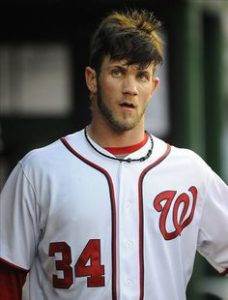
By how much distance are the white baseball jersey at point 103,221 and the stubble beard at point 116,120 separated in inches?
4.7

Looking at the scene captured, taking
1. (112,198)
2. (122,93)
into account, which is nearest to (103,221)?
(112,198)

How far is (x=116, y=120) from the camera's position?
10.2ft

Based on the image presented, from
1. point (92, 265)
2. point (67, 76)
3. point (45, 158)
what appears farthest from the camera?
point (67, 76)

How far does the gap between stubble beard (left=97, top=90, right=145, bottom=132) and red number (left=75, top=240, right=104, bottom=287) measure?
0.38 m

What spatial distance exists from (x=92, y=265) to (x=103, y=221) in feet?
0.48

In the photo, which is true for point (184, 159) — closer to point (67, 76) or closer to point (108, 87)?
point (108, 87)

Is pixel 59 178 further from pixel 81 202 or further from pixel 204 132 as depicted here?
pixel 204 132

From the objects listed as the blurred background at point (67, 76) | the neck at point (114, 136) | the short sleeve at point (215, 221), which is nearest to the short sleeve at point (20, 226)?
the neck at point (114, 136)

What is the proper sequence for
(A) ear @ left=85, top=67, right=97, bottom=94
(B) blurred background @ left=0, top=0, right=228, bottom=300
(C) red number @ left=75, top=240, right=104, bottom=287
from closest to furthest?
1. (C) red number @ left=75, top=240, right=104, bottom=287
2. (A) ear @ left=85, top=67, right=97, bottom=94
3. (B) blurred background @ left=0, top=0, right=228, bottom=300

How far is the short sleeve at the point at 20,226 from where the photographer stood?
3117 millimetres

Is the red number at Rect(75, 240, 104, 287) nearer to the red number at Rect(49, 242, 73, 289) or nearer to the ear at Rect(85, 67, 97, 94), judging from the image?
the red number at Rect(49, 242, 73, 289)

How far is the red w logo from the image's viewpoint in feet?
10.2

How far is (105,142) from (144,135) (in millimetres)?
A: 164

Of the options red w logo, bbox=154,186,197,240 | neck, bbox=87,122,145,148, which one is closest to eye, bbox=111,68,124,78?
neck, bbox=87,122,145,148
